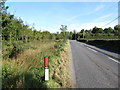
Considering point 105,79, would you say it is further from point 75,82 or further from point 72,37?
point 72,37

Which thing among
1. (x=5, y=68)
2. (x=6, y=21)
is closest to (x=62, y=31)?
(x=6, y=21)

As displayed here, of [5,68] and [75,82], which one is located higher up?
[5,68]

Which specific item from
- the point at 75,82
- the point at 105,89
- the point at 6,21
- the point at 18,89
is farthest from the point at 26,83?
the point at 6,21

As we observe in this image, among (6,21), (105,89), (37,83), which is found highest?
(6,21)

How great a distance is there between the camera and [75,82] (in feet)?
13.6

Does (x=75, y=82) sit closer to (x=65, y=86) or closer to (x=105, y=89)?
(x=65, y=86)

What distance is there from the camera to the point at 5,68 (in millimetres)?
5059

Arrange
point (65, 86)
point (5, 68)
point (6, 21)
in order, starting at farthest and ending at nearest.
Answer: point (6, 21)
point (5, 68)
point (65, 86)

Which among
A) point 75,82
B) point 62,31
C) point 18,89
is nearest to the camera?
point 18,89

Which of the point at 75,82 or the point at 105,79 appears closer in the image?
the point at 75,82

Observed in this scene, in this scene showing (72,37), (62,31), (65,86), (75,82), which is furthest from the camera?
(72,37)

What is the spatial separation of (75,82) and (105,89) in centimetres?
110

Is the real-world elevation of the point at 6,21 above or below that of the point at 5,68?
above

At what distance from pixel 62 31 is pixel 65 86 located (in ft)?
122
